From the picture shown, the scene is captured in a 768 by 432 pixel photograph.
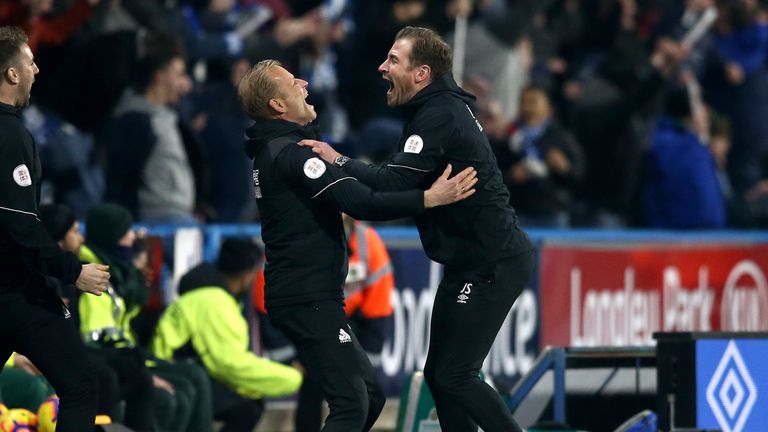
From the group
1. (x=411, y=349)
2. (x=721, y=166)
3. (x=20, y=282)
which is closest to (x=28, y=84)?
(x=20, y=282)

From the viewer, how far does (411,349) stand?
38.8 feet

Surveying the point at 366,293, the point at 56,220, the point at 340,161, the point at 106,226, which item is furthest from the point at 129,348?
the point at 340,161

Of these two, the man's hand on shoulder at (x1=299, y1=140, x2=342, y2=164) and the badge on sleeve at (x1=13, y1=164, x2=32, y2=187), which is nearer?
the badge on sleeve at (x1=13, y1=164, x2=32, y2=187)

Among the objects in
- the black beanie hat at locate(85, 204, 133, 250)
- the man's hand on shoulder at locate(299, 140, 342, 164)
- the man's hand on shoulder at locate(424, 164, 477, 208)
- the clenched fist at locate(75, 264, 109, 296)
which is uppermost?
the man's hand on shoulder at locate(299, 140, 342, 164)

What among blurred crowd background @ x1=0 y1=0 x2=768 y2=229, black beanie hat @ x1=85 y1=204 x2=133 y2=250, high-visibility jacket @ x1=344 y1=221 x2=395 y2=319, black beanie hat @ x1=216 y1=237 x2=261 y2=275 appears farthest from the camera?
blurred crowd background @ x1=0 y1=0 x2=768 y2=229

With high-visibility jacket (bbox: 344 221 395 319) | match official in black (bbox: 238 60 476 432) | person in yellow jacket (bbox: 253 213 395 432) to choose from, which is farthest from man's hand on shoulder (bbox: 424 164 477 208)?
high-visibility jacket (bbox: 344 221 395 319)

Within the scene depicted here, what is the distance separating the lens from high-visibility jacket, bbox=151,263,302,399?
9.54m

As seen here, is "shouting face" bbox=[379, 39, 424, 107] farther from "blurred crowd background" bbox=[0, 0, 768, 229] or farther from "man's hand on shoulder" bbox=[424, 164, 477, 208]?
"blurred crowd background" bbox=[0, 0, 768, 229]

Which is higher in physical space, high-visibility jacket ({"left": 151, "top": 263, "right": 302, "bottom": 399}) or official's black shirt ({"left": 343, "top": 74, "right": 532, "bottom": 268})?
official's black shirt ({"left": 343, "top": 74, "right": 532, "bottom": 268})

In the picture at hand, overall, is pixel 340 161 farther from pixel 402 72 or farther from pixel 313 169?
pixel 402 72

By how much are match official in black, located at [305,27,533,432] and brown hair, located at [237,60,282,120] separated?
28cm

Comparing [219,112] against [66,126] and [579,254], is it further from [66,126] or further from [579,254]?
[579,254]

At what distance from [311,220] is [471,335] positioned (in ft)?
2.88

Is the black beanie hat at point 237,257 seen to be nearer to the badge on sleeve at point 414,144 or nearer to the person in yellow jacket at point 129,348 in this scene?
the person in yellow jacket at point 129,348
